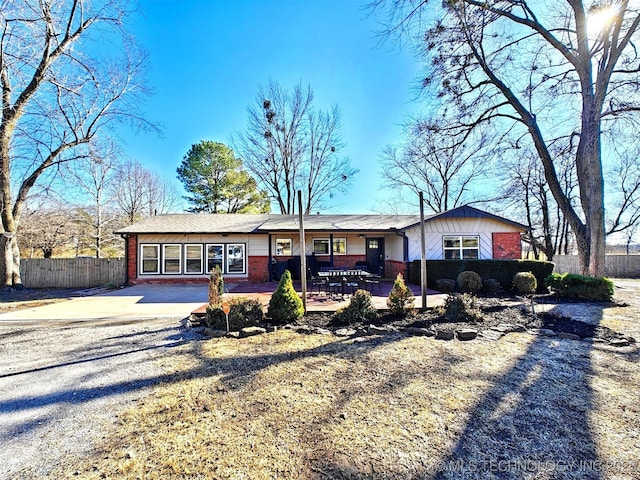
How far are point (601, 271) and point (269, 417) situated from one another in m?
11.6

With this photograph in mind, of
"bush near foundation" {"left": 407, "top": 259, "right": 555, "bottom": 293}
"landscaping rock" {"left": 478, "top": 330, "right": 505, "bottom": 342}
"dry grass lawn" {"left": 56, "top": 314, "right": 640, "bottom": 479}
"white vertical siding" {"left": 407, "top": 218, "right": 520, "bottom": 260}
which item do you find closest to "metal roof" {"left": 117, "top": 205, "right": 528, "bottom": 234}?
"white vertical siding" {"left": 407, "top": 218, "right": 520, "bottom": 260}

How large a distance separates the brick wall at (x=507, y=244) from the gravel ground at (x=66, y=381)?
12.8m

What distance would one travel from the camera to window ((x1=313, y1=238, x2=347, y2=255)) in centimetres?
1447

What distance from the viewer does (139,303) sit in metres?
8.91

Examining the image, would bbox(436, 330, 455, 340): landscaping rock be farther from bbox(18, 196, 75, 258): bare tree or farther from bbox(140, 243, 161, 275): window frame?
bbox(18, 196, 75, 258): bare tree

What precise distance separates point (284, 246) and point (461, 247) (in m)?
8.07

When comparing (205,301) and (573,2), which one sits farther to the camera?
(573,2)

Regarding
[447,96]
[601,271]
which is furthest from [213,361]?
[447,96]

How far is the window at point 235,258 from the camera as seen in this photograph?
1380 cm

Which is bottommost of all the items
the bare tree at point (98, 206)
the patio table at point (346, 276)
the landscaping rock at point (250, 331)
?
the landscaping rock at point (250, 331)

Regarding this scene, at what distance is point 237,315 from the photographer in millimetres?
5965

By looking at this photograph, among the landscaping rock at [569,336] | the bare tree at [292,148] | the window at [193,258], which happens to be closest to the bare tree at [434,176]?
the bare tree at [292,148]

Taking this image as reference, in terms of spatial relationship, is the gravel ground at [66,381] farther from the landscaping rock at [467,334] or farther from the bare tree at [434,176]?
the bare tree at [434,176]

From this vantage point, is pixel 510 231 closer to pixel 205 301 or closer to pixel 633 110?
pixel 633 110
